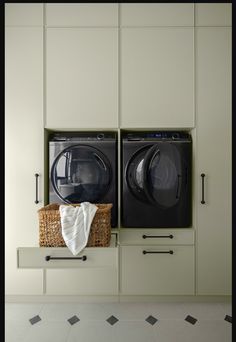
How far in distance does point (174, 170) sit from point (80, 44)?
4.61 feet

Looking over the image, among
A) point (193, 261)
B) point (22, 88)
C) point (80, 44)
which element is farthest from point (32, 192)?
point (193, 261)

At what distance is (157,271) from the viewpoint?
194cm

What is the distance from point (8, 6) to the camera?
1952 millimetres

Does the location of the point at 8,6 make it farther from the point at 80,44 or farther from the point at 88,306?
the point at 88,306

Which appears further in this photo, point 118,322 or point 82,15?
point 82,15

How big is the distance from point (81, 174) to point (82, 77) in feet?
2.86

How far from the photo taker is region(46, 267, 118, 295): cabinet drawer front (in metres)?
1.95

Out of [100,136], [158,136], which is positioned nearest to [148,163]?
[158,136]

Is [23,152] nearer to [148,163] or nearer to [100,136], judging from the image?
[100,136]

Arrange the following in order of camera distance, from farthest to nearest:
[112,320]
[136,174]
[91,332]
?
1. [136,174]
2. [112,320]
3. [91,332]

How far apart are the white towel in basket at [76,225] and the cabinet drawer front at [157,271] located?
728mm

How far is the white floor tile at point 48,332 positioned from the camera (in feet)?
5.36

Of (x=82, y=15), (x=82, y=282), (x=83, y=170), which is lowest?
(x=82, y=282)

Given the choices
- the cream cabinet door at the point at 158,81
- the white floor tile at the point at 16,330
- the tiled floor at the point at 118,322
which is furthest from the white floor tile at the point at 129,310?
the cream cabinet door at the point at 158,81
